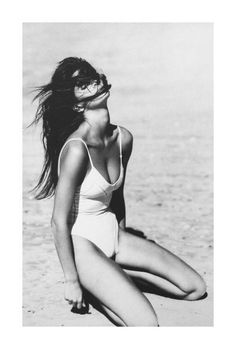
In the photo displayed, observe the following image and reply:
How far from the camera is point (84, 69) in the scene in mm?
3895

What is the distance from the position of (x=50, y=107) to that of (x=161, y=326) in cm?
163

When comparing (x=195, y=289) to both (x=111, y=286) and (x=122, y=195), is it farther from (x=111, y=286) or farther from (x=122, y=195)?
(x=122, y=195)

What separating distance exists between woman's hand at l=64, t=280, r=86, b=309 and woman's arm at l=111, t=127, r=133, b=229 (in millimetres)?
543

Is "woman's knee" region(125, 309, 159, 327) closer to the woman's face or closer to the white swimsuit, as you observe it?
the white swimsuit

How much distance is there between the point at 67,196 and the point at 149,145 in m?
0.88

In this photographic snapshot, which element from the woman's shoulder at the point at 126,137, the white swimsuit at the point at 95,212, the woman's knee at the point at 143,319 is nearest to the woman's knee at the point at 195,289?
the woman's knee at the point at 143,319

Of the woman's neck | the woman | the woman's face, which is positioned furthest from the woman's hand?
the woman's face

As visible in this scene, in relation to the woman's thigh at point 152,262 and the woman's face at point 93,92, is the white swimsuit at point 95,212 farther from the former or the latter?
the woman's face at point 93,92

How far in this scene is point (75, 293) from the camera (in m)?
3.72

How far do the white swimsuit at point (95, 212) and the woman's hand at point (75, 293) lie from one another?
287 millimetres

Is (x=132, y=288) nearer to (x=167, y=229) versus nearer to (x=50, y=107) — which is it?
(x=167, y=229)

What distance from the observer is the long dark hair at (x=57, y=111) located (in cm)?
381

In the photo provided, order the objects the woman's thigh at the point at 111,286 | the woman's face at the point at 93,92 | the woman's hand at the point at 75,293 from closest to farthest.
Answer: the woman's thigh at the point at 111,286
the woman's hand at the point at 75,293
the woman's face at the point at 93,92
